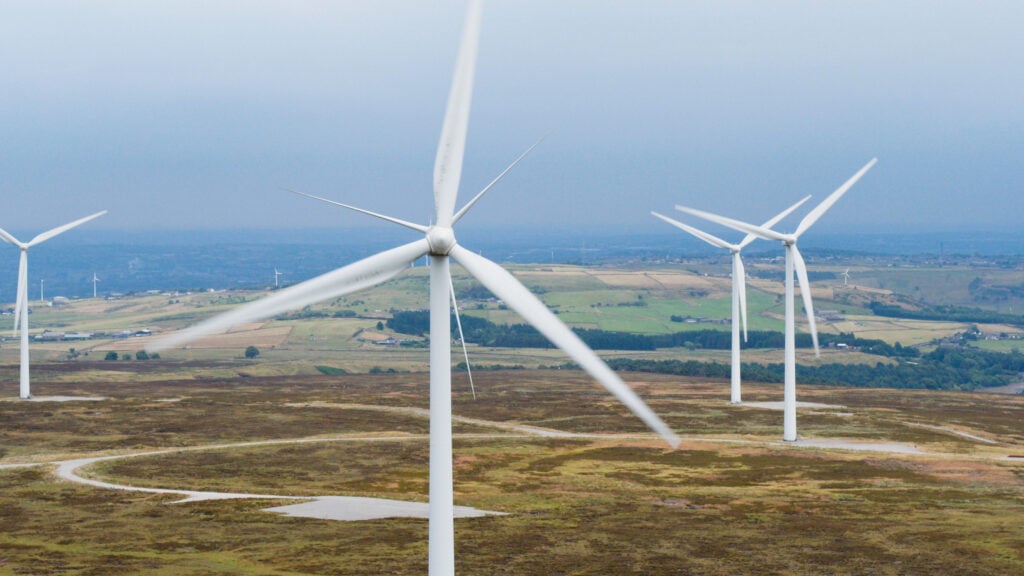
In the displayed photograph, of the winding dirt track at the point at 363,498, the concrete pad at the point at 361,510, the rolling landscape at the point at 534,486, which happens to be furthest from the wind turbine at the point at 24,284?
the concrete pad at the point at 361,510

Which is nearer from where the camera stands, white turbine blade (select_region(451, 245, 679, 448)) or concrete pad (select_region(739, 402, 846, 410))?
white turbine blade (select_region(451, 245, 679, 448))

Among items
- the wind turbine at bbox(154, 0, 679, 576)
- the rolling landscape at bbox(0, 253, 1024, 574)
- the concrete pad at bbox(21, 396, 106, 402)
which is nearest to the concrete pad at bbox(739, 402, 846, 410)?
the rolling landscape at bbox(0, 253, 1024, 574)

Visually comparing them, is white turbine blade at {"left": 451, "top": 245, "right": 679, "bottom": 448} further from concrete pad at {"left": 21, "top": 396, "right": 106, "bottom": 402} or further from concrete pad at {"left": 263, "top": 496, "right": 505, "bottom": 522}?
concrete pad at {"left": 21, "top": 396, "right": 106, "bottom": 402}

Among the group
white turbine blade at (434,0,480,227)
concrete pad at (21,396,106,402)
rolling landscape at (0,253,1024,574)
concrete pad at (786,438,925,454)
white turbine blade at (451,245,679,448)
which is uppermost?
white turbine blade at (434,0,480,227)

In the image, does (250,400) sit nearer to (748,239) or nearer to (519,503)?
(748,239)

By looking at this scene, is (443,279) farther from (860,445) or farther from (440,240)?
(860,445)

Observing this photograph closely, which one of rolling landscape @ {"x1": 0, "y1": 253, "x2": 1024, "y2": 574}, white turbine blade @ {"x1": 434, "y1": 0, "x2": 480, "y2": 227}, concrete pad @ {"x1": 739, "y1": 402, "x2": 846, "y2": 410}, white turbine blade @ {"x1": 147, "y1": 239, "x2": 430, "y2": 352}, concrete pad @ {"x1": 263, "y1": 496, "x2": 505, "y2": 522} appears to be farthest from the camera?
concrete pad @ {"x1": 739, "y1": 402, "x2": 846, "y2": 410}

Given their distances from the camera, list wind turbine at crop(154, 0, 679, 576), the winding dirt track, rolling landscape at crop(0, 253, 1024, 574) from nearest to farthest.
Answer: wind turbine at crop(154, 0, 679, 576), rolling landscape at crop(0, 253, 1024, 574), the winding dirt track
